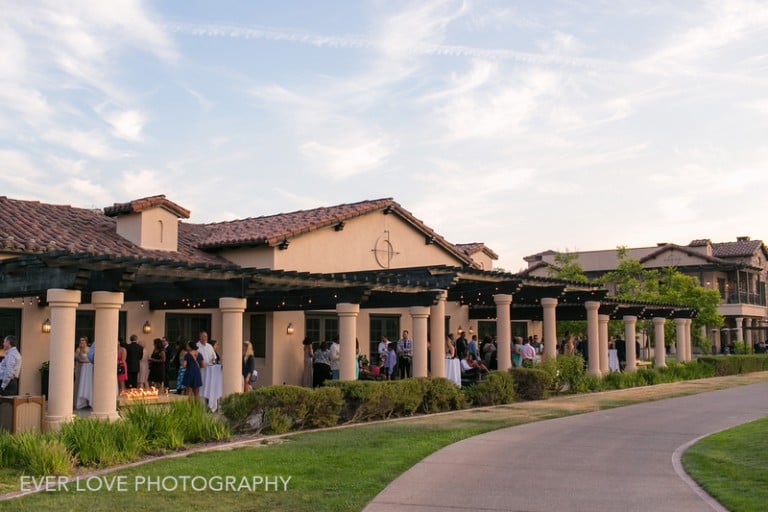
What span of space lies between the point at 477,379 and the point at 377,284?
5854mm

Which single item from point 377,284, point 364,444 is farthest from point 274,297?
point 364,444

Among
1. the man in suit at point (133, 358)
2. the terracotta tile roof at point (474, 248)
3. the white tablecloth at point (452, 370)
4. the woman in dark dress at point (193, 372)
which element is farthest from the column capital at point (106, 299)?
the terracotta tile roof at point (474, 248)

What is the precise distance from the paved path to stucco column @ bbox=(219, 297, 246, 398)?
4525 mm

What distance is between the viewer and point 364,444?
12.3 metres

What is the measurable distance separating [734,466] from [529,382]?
10.4 metres

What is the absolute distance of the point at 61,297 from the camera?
41.6 ft

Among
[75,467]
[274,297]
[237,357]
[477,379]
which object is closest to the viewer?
[75,467]

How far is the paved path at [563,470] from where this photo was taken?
8.50 metres

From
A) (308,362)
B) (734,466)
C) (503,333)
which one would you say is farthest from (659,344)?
(734,466)

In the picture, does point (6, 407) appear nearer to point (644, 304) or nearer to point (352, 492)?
point (352, 492)

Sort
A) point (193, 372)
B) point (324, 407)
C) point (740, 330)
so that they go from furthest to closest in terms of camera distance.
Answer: point (740, 330)
point (193, 372)
point (324, 407)

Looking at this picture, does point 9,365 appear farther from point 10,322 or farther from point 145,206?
point 145,206

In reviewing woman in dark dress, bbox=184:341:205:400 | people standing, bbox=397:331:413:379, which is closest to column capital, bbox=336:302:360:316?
woman in dark dress, bbox=184:341:205:400

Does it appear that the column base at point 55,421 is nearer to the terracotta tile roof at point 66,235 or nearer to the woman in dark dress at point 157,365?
the terracotta tile roof at point 66,235
